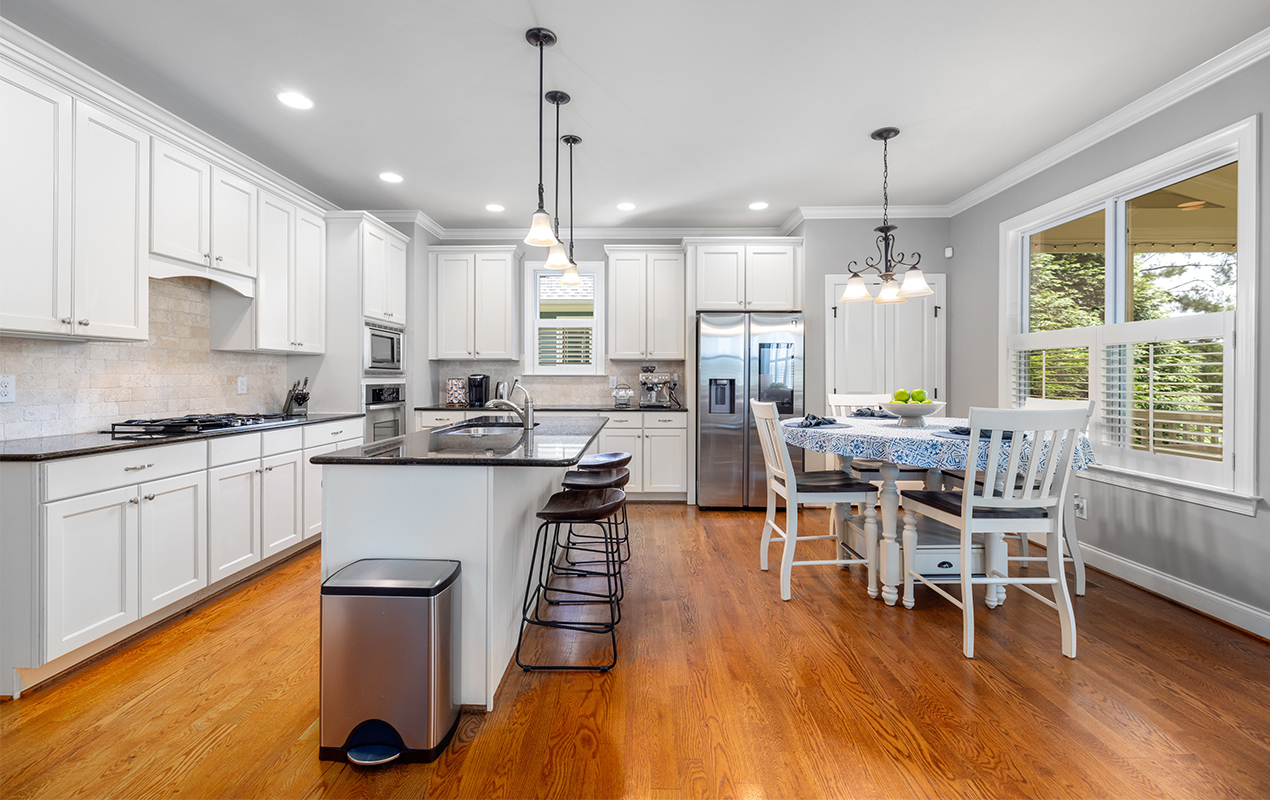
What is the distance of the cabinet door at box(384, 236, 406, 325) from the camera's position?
455cm

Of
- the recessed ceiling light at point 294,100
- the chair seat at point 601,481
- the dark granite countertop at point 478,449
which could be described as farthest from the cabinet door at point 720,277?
the recessed ceiling light at point 294,100

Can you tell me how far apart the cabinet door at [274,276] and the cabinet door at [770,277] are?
11.8ft

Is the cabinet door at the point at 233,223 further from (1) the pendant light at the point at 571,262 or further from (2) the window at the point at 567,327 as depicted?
(2) the window at the point at 567,327

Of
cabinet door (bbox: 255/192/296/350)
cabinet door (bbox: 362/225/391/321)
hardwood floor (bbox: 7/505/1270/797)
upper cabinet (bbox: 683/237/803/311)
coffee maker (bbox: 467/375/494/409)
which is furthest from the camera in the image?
coffee maker (bbox: 467/375/494/409)

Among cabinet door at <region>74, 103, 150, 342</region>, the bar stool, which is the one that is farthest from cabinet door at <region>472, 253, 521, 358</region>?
the bar stool

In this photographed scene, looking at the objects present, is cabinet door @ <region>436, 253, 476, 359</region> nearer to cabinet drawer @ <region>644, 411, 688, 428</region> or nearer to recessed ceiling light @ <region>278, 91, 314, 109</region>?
cabinet drawer @ <region>644, 411, 688, 428</region>

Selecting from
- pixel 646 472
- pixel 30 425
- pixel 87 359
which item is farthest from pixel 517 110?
pixel 646 472

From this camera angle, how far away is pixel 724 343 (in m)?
4.85

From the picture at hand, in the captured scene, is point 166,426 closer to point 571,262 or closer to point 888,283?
point 571,262

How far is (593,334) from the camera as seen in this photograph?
5543 mm

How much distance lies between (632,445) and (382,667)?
357cm

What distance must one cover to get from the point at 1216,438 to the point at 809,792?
2752mm

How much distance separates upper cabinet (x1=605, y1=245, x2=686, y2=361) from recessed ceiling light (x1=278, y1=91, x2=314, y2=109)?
2.72m

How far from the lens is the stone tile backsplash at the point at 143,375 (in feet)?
8.07
